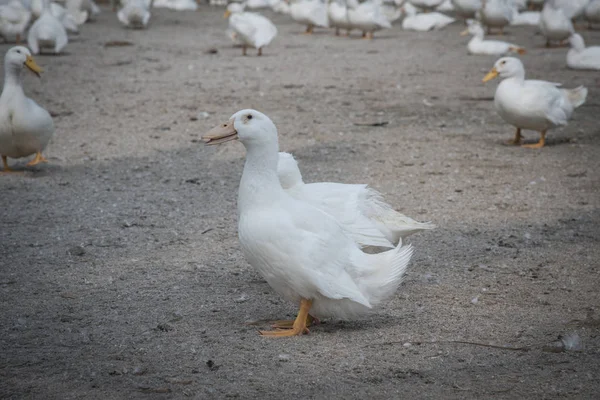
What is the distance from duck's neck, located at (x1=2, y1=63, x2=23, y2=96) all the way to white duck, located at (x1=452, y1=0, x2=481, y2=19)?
1312 cm

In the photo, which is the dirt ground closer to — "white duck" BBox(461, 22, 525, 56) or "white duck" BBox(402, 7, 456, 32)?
"white duck" BBox(461, 22, 525, 56)

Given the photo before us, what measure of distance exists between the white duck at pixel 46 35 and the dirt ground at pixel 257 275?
218cm

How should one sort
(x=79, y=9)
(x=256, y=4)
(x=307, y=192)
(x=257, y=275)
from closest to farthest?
(x=307, y=192) < (x=257, y=275) < (x=79, y=9) < (x=256, y=4)

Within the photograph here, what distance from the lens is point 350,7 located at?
1695cm

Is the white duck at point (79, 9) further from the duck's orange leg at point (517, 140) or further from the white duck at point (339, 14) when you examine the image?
the duck's orange leg at point (517, 140)


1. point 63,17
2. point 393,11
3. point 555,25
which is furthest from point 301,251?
point 393,11

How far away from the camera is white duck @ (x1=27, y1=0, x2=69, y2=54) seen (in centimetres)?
1323

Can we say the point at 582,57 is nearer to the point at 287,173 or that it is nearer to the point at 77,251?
the point at 287,173

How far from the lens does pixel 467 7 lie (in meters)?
18.3

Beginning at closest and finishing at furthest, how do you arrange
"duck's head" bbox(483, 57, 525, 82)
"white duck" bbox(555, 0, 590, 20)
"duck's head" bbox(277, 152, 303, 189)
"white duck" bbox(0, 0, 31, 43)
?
"duck's head" bbox(277, 152, 303, 189) → "duck's head" bbox(483, 57, 525, 82) → "white duck" bbox(0, 0, 31, 43) → "white duck" bbox(555, 0, 590, 20)

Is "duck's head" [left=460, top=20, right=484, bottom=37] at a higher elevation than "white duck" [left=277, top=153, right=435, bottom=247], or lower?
lower

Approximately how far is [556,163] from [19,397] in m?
5.54

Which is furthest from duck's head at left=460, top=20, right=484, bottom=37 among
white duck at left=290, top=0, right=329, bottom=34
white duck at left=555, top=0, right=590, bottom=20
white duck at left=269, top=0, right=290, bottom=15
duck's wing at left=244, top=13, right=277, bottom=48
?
white duck at left=269, top=0, right=290, bottom=15

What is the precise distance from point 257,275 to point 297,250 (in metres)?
1.18
